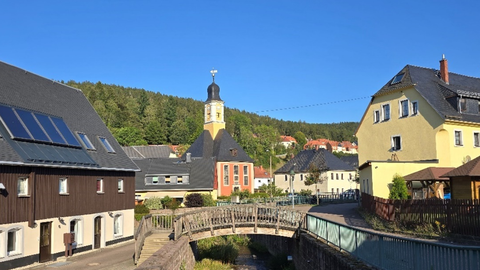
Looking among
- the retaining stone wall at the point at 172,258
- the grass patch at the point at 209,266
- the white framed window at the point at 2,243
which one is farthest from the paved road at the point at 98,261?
the grass patch at the point at 209,266

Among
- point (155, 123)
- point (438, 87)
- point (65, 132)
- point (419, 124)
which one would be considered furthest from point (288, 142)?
point (65, 132)

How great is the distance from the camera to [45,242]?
21234mm

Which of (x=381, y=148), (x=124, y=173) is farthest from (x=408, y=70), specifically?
(x=124, y=173)

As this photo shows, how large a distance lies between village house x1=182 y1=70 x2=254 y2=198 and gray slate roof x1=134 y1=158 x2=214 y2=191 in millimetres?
4081

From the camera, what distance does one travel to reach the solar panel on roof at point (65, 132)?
24.7 metres

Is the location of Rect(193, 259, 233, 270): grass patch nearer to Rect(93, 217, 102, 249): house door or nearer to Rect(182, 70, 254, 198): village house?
Rect(93, 217, 102, 249): house door

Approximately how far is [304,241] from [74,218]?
11.8m

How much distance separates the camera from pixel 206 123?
217 ft

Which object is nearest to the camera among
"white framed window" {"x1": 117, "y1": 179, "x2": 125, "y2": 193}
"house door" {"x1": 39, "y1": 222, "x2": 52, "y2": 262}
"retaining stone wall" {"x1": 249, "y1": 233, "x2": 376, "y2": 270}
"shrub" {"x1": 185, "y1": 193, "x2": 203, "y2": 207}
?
"retaining stone wall" {"x1": 249, "y1": 233, "x2": 376, "y2": 270}

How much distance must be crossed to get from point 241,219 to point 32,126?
1126 centimetres

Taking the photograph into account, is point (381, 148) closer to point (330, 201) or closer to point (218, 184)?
point (330, 201)

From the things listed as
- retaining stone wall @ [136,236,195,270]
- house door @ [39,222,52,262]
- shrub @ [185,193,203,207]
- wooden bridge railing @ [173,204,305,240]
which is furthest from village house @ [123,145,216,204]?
house door @ [39,222,52,262]

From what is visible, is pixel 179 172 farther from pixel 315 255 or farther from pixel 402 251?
pixel 402 251

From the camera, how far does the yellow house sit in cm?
3045
